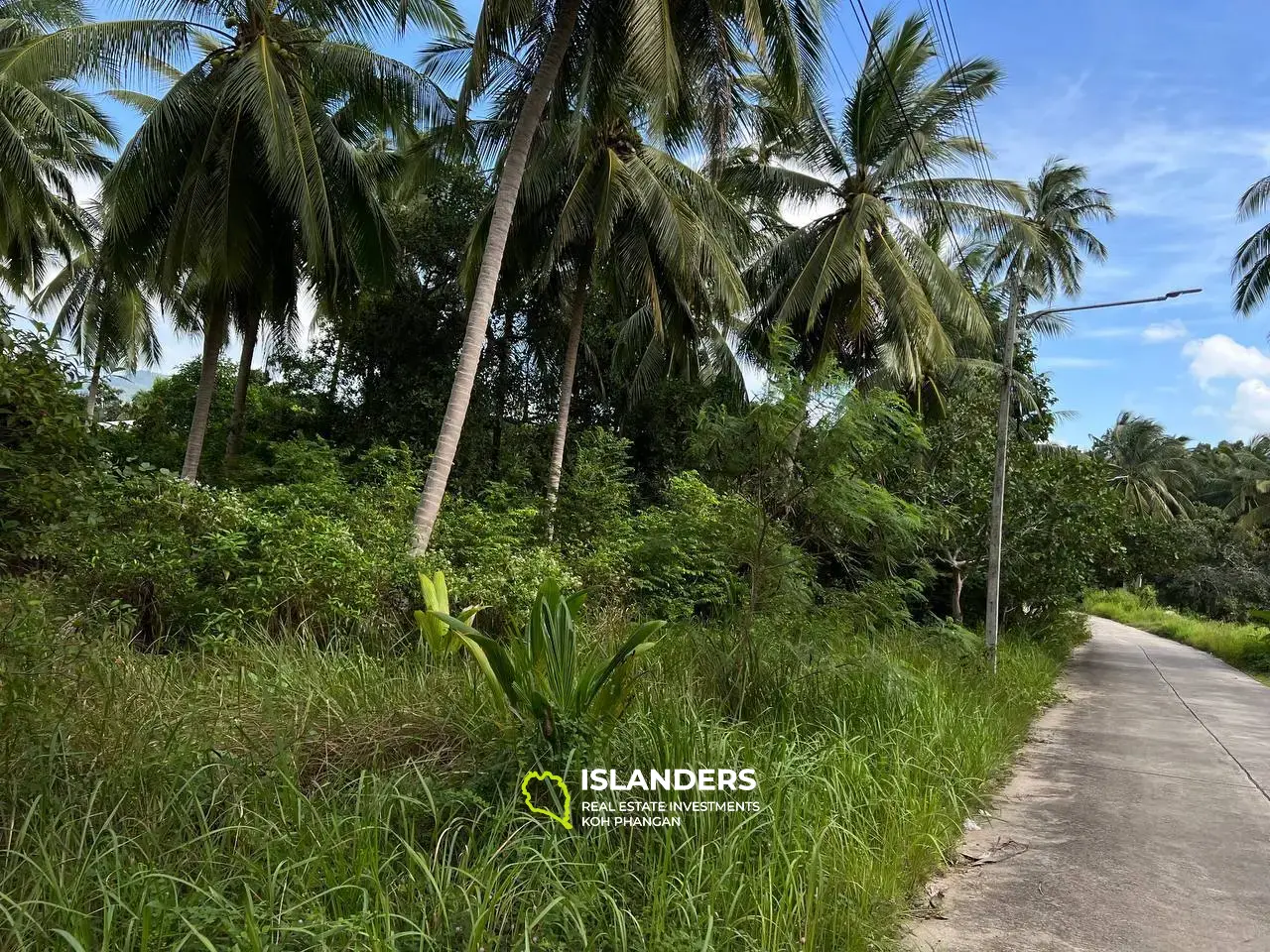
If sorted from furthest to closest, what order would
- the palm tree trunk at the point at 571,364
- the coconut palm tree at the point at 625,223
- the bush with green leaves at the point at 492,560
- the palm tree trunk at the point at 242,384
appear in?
the palm tree trunk at the point at 242,384, the palm tree trunk at the point at 571,364, the coconut palm tree at the point at 625,223, the bush with green leaves at the point at 492,560

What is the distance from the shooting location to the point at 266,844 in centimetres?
271

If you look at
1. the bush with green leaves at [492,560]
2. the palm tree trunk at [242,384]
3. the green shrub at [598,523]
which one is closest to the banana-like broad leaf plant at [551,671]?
the bush with green leaves at [492,560]

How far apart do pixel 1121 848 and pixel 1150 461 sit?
4462 cm

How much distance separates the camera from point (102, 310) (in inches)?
766

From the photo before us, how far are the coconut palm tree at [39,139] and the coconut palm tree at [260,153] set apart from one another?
5.26ft

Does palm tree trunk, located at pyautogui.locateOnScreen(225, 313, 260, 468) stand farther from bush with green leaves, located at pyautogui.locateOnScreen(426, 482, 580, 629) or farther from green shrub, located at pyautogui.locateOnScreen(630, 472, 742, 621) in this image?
green shrub, located at pyautogui.locateOnScreen(630, 472, 742, 621)

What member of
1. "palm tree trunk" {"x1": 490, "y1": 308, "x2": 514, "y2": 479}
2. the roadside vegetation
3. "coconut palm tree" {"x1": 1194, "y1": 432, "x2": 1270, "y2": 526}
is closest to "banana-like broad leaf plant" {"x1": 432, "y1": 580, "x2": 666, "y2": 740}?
the roadside vegetation

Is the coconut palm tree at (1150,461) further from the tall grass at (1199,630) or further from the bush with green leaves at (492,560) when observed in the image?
the bush with green leaves at (492,560)

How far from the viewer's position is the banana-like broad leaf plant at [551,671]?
11.7 ft

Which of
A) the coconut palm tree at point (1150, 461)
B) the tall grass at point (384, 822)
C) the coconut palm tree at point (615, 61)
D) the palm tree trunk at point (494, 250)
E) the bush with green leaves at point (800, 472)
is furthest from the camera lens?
the coconut palm tree at point (1150, 461)

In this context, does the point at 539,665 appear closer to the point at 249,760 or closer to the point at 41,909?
the point at 249,760

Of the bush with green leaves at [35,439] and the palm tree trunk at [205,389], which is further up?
the palm tree trunk at [205,389]

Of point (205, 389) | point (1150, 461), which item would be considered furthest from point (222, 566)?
point (1150, 461)

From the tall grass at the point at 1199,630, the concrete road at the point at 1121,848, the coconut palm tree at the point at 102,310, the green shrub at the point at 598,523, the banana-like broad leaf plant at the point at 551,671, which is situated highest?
the coconut palm tree at the point at 102,310
